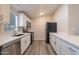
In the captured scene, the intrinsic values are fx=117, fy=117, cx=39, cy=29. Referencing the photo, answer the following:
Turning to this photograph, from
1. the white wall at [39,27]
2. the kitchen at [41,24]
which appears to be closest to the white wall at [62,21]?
the kitchen at [41,24]

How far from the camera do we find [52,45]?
265cm

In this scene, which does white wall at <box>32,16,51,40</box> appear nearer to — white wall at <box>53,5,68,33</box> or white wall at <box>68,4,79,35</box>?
white wall at <box>53,5,68,33</box>

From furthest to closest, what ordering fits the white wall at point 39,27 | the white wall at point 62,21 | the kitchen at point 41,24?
the white wall at point 62,21 < the white wall at point 39,27 < the kitchen at point 41,24

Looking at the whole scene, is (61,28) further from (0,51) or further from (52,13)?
(0,51)

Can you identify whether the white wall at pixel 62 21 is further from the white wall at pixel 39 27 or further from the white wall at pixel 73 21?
the white wall at pixel 39 27

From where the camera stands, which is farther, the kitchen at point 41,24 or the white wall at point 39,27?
the white wall at point 39,27

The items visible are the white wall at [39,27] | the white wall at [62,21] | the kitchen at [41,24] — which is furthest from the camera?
the white wall at [62,21]

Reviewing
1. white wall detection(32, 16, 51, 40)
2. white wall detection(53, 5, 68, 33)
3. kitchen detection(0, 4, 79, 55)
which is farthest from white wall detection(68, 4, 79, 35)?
white wall detection(32, 16, 51, 40)

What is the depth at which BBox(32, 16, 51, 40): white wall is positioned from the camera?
2.28 m

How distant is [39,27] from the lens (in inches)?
93.4

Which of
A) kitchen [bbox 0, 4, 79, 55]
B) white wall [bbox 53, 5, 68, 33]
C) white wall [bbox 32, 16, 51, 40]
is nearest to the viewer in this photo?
kitchen [bbox 0, 4, 79, 55]

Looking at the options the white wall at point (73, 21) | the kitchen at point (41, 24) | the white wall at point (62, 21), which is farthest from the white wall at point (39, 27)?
the white wall at point (73, 21)

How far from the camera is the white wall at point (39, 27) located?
2276 millimetres
